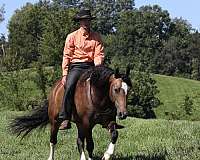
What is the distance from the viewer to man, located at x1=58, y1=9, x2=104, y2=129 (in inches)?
342

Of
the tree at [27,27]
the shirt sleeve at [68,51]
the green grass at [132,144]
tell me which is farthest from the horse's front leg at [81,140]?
the tree at [27,27]

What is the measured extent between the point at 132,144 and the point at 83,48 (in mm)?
3099

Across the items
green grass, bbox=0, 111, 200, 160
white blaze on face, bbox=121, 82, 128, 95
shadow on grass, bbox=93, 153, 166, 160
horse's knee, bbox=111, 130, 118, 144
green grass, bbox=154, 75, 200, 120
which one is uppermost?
white blaze on face, bbox=121, 82, 128, 95

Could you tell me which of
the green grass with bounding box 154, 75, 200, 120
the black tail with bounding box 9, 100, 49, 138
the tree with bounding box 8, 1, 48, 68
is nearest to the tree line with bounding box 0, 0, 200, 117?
the tree with bounding box 8, 1, 48, 68

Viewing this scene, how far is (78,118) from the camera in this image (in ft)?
28.1

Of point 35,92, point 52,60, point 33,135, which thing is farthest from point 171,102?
point 33,135

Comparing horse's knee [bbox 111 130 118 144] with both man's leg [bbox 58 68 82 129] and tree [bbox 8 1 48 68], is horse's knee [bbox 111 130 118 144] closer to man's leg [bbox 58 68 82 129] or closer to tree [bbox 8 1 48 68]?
man's leg [bbox 58 68 82 129]

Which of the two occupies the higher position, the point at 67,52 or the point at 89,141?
the point at 67,52

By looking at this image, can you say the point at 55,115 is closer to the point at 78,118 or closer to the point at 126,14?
the point at 78,118

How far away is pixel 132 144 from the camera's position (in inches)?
434

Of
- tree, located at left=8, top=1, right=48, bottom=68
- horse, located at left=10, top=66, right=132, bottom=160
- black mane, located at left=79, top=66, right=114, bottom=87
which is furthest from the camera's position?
tree, located at left=8, top=1, right=48, bottom=68

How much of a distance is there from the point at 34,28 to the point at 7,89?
7024 cm

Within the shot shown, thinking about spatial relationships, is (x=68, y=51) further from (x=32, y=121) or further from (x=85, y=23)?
(x=32, y=121)

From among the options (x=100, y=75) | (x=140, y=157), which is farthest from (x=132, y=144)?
(x=100, y=75)
